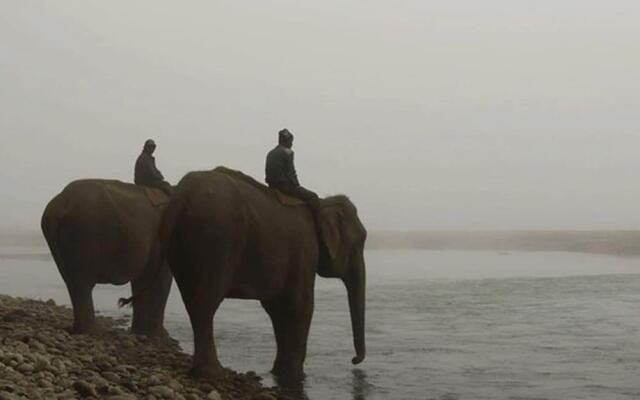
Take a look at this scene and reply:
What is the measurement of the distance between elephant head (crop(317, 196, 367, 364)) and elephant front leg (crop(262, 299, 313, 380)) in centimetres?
72

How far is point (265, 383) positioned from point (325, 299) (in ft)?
63.7

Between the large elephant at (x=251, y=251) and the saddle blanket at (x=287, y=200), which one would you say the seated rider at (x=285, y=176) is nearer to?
the saddle blanket at (x=287, y=200)

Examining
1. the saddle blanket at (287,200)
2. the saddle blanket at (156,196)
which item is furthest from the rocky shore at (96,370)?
the saddle blanket at (287,200)

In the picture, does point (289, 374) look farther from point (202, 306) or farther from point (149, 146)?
point (149, 146)

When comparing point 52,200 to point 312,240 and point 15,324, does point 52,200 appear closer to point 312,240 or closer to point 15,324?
point 15,324

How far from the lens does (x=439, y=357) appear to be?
1594 centimetres

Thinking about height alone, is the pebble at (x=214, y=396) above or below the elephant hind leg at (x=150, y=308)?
below

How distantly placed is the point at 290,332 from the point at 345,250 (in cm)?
147

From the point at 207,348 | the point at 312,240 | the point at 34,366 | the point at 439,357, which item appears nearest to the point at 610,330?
the point at 439,357

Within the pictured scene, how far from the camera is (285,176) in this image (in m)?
12.1

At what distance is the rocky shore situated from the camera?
8586 millimetres

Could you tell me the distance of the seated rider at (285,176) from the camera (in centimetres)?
1209

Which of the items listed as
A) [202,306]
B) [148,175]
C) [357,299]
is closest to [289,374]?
[357,299]

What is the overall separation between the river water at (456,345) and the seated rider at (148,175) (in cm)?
325
